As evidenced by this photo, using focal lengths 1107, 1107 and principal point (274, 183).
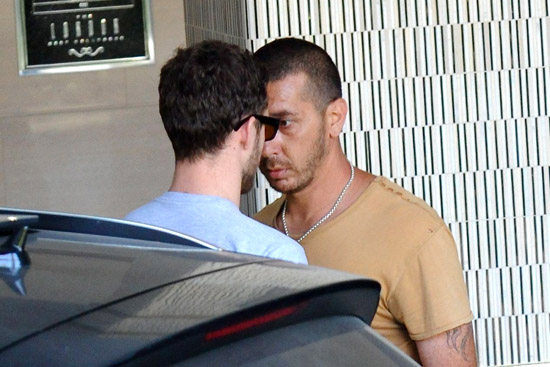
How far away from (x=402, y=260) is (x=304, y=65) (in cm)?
61

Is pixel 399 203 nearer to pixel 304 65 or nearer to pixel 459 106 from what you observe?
pixel 304 65

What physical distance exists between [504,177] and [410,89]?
0.48 metres

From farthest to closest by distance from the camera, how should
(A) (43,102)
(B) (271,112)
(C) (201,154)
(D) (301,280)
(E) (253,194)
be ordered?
(A) (43,102)
(E) (253,194)
(B) (271,112)
(C) (201,154)
(D) (301,280)

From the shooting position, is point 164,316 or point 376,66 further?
point 376,66

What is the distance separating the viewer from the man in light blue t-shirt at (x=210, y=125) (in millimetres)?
2121

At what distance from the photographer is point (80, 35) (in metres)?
4.59

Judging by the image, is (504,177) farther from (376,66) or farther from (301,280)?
(301,280)

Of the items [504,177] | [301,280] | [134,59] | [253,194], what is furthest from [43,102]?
[301,280]

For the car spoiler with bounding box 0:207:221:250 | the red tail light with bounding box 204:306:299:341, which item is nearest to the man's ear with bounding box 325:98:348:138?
the car spoiler with bounding box 0:207:221:250

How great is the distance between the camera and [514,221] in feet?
13.5

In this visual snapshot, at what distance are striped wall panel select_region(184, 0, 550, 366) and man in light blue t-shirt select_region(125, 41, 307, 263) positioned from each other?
Result: 1.88m

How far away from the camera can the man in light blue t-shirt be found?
212 centimetres

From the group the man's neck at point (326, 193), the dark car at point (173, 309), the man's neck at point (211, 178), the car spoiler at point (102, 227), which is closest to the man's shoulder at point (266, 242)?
the man's neck at point (211, 178)

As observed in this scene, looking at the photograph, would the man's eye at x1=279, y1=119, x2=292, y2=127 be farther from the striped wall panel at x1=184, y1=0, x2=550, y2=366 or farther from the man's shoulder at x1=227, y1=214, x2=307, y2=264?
A: the striped wall panel at x1=184, y1=0, x2=550, y2=366
